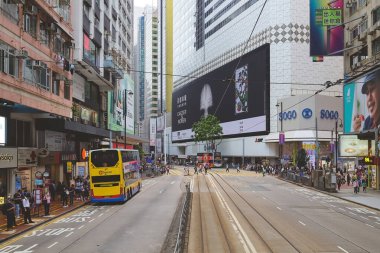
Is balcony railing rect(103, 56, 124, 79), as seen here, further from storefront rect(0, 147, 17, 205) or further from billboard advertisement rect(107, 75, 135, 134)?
storefront rect(0, 147, 17, 205)

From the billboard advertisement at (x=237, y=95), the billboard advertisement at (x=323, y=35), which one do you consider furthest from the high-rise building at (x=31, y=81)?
the billboard advertisement at (x=237, y=95)

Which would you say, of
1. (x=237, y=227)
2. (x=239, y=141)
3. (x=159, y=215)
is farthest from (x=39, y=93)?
(x=239, y=141)

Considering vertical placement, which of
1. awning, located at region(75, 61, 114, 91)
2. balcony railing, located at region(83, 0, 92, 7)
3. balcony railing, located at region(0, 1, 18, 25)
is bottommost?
awning, located at region(75, 61, 114, 91)

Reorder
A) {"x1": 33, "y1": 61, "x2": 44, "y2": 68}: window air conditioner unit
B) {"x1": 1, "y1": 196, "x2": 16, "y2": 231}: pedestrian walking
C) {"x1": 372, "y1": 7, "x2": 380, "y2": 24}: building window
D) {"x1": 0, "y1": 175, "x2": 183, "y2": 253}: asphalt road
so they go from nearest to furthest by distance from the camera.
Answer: {"x1": 0, "y1": 175, "x2": 183, "y2": 253}: asphalt road, {"x1": 1, "y1": 196, "x2": 16, "y2": 231}: pedestrian walking, {"x1": 33, "y1": 61, "x2": 44, "y2": 68}: window air conditioner unit, {"x1": 372, "y1": 7, "x2": 380, "y2": 24}: building window

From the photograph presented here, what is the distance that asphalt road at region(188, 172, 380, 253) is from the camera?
Answer: 17.6 metres

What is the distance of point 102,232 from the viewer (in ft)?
70.9

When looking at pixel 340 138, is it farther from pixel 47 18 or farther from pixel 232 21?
pixel 232 21

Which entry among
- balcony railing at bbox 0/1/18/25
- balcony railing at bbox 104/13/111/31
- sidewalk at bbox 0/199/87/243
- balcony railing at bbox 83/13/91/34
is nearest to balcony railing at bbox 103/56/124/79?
balcony railing at bbox 104/13/111/31

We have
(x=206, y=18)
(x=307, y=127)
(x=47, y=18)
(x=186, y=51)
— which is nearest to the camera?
(x=47, y=18)

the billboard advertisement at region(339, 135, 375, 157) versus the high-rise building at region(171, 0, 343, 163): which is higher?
the high-rise building at region(171, 0, 343, 163)

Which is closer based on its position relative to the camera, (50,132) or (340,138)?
(50,132)

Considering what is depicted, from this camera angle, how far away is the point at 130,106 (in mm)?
90250

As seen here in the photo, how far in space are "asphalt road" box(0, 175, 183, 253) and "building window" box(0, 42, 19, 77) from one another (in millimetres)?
8741

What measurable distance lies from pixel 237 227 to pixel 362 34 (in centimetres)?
3276
